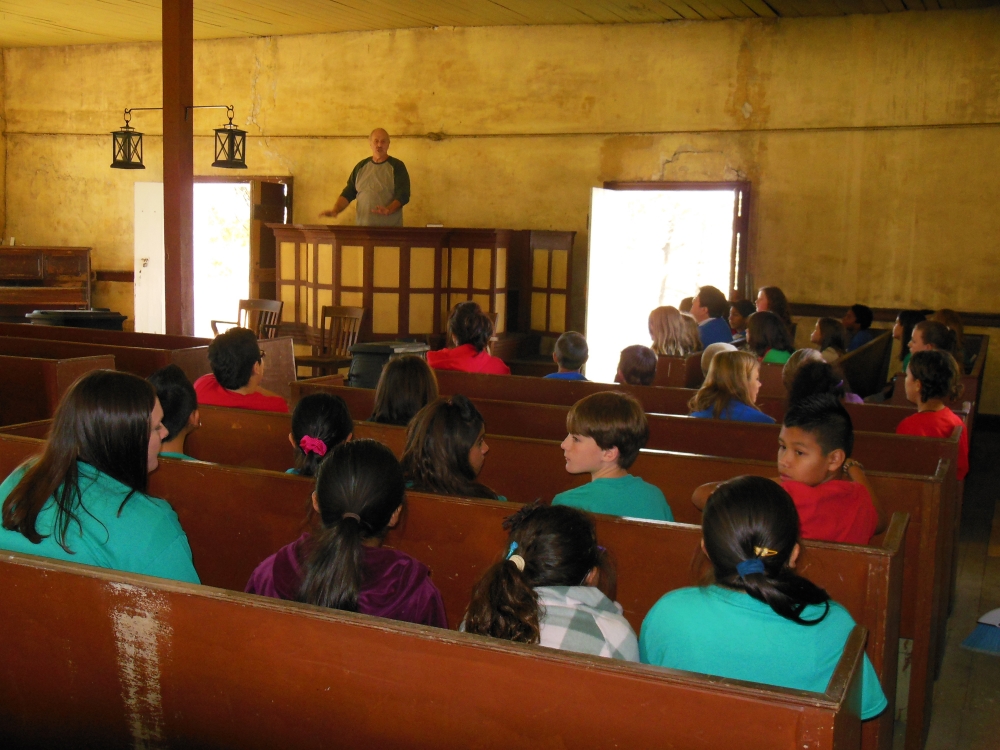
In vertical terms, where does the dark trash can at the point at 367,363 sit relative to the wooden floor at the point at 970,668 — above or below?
above

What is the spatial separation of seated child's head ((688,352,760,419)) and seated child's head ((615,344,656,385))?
0.83m

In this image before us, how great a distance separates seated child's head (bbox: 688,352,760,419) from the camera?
3.49m

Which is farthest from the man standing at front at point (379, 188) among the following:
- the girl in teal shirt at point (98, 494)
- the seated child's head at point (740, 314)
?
the girl in teal shirt at point (98, 494)

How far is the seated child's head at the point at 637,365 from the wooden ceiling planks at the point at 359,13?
4.27m

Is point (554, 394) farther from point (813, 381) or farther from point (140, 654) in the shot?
point (140, 654)

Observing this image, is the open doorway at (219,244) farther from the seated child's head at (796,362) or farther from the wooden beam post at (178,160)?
the seated child's head at (796,362)

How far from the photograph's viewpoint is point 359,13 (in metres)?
8.72

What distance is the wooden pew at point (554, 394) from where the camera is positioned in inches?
155

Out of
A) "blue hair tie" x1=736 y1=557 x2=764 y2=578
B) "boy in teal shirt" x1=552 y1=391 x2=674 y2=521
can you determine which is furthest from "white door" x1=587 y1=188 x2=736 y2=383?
"blue hair tie" x1=736 y1=557 x2=764 y2=578

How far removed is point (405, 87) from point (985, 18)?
4984 millimetres

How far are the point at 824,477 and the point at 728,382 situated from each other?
104cm

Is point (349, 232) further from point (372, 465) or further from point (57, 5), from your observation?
point (372, 465)

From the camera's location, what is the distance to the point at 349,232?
791 cm

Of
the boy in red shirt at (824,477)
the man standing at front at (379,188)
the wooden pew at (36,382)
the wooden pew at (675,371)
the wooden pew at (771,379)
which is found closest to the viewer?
the boy in red shirt at (824,477)
